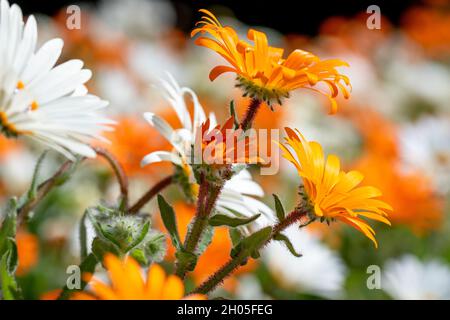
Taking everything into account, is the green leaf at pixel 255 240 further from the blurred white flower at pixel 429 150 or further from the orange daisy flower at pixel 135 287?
the blurred white flower at pixel 429 150

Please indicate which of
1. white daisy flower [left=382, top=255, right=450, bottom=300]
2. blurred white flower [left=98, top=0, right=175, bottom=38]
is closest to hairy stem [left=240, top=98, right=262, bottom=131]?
white daisy flower [left=382, top=255, right=450, bottom=300]

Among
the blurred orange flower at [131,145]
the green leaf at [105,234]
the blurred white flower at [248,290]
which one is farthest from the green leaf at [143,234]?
the blurred orange flower at [131,145]

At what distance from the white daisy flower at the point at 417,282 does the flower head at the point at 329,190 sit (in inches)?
26.2

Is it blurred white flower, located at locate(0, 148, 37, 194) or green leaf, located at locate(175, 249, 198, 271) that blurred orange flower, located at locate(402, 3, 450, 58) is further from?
green leaf, located at locate(175, 249, 198, 271)

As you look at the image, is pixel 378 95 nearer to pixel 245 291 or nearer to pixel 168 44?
pixel 168 44

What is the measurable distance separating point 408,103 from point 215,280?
179cm

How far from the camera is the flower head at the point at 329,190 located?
0.68 metres

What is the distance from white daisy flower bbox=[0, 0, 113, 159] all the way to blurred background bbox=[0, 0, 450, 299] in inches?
4.5

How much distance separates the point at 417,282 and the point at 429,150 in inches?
21.9

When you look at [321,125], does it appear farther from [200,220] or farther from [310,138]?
[200,220]

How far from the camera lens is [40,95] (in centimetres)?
68

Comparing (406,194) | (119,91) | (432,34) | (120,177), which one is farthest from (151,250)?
(432,34)

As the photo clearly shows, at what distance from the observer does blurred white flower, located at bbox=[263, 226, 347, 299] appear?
1.33m
